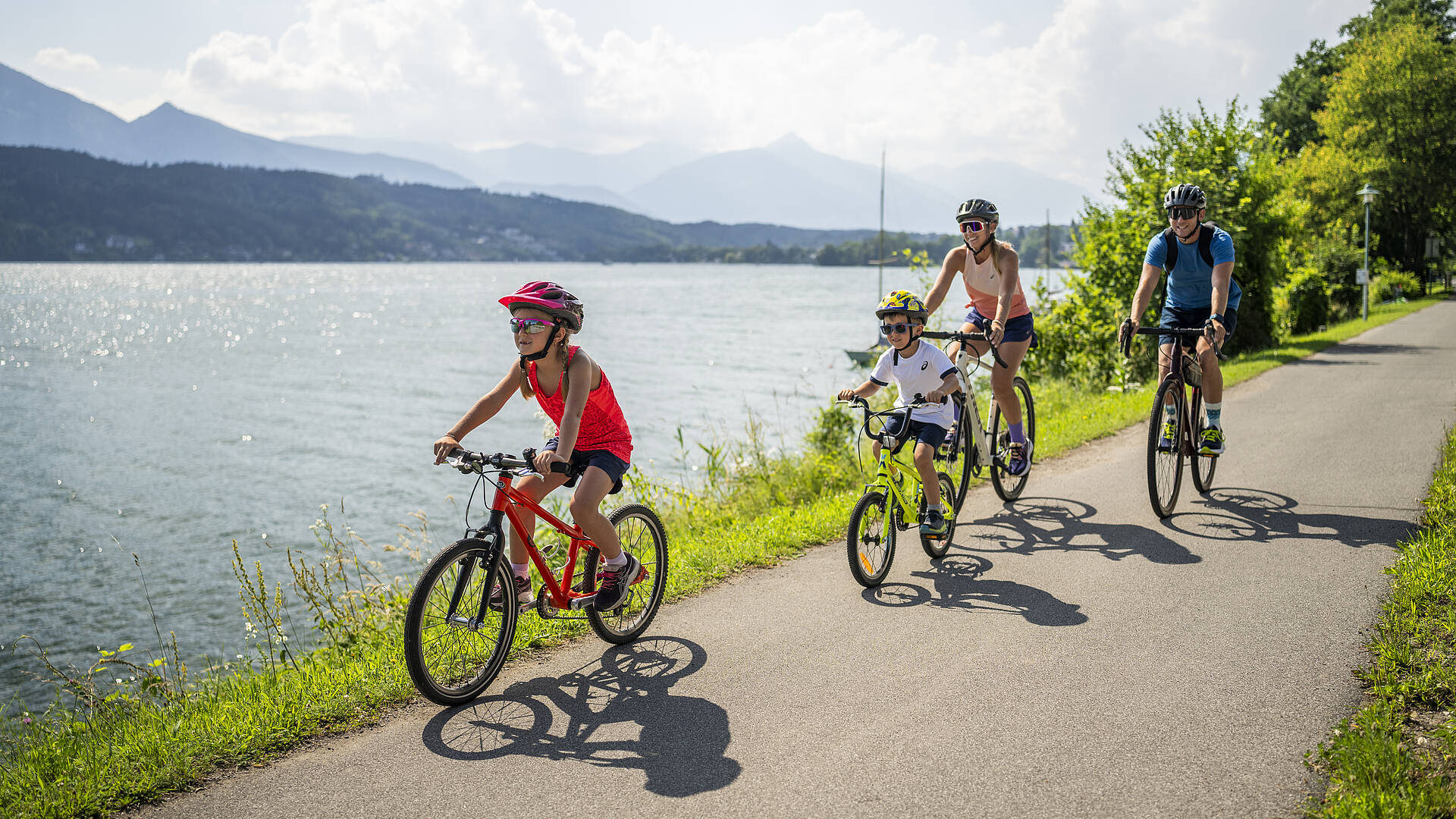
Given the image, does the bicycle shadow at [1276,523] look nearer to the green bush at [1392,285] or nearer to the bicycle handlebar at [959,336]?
the bicycle handlebar at [959,336]

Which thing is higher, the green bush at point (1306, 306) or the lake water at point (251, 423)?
the green bush at point (1306, 306)

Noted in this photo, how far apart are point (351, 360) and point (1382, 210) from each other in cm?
5144

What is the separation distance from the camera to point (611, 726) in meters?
4.18

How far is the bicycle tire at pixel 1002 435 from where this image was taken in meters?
7.72

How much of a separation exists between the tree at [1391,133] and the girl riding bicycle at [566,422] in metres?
47.7

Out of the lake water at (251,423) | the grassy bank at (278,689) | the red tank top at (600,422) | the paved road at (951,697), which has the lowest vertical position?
the lake water at (251,423)

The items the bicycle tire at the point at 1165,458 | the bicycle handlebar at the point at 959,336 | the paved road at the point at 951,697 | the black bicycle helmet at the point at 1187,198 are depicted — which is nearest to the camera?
the paved road at the point at 951,697

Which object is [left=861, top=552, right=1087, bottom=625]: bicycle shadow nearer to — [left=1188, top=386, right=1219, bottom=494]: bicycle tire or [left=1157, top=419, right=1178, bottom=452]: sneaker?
[left=1157, top=419, right=1178, bottom=452]: sneaker

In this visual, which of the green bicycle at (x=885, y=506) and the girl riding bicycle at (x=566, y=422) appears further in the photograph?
the green bicycle at (x=885, y=506)

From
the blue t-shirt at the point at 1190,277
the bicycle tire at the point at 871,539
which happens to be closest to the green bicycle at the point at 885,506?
the bicycle tire at the point at 871,539

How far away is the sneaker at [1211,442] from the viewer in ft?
23.9

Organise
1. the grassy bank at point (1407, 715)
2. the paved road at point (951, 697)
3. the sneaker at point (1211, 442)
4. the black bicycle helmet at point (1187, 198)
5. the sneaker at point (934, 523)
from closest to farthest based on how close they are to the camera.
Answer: the grassy bank at point (1407, 715) < the paved road at point (951, 697) < the sneaker at point (934, 523) < the black bicycle helmet at point (1187, 198) < the sneaker at point (1211, 442)

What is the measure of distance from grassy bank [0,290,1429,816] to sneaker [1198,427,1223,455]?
273cm

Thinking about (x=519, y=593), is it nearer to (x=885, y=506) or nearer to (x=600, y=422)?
(x=600, y=422)
